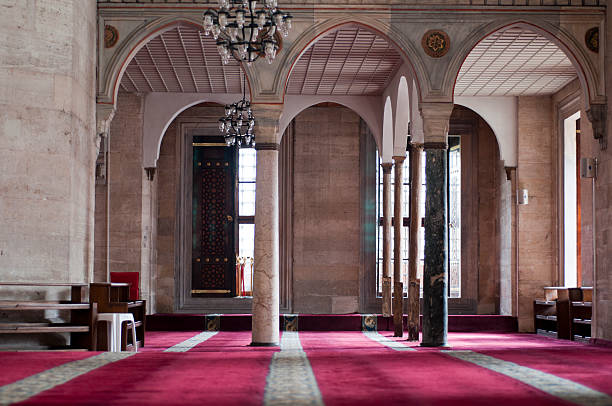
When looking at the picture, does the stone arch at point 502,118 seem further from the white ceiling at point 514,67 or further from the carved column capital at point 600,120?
the carved column capital at point 600,120

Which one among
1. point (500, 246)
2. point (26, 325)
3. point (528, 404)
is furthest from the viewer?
point (500, 246)

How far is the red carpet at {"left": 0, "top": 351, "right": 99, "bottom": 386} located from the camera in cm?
597

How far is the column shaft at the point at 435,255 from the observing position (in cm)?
1109

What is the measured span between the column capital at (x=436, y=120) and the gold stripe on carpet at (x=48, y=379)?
5.44 metres

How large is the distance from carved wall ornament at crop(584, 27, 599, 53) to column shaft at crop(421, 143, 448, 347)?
2303 mm

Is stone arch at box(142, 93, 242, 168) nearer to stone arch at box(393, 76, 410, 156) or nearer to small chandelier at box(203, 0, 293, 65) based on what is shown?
stone arch at box(393, 76, 410, 156)

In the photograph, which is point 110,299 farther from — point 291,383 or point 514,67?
point 514,67

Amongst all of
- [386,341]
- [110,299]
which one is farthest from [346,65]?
[110,299]

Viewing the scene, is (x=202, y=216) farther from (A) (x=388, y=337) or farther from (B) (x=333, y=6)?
(B) (x=333, y=6)

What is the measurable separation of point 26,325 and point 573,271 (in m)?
10.3

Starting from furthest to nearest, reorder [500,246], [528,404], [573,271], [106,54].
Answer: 1. [500,246]
2. [573,271]
3. [106,54]
4. [528,404]

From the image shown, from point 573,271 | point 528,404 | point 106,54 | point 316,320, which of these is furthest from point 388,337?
point 528,404

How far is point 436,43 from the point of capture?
11.2 metres

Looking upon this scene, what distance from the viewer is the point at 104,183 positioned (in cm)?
1566
